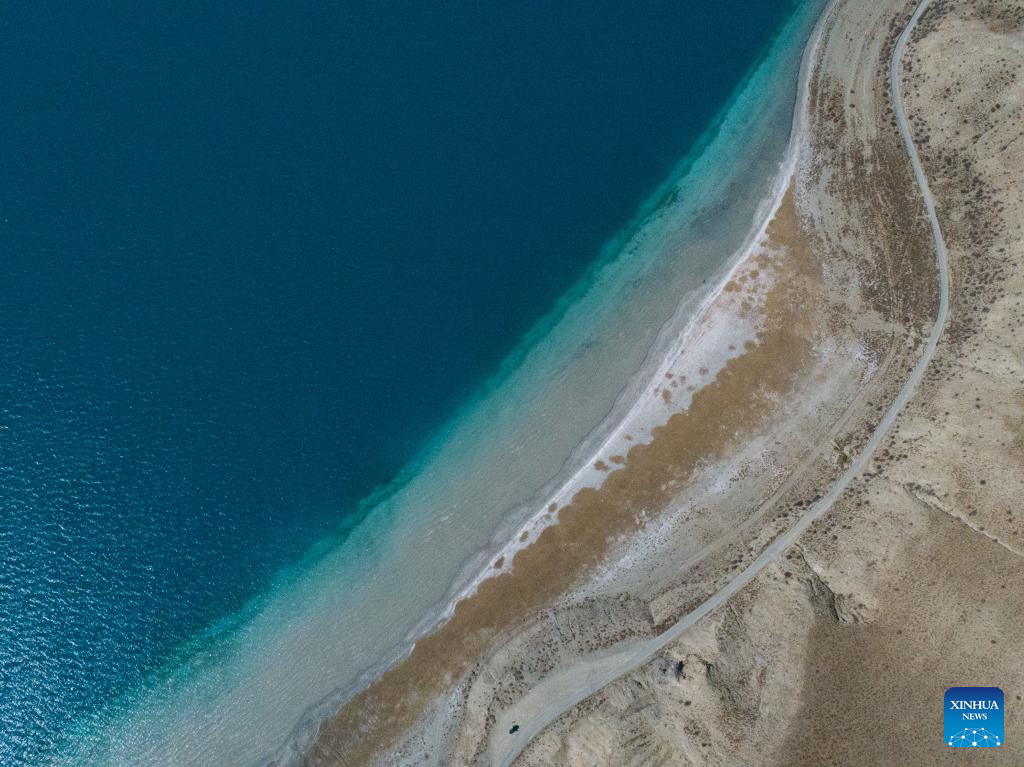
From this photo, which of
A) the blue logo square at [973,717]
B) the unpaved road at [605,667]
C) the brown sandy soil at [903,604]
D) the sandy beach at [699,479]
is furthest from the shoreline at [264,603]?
the blue logo square at [973,717]

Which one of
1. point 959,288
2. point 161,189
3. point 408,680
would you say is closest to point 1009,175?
point 959,288

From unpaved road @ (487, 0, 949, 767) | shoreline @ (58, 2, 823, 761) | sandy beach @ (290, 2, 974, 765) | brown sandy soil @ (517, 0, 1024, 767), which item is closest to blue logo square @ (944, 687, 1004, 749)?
brown sandy soil @ (517, 0, 1024, 767)

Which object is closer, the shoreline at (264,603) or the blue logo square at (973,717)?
the blue logo square at (973,717)

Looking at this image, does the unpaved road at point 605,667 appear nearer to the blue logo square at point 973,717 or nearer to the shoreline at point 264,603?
the blue logo square at point 973,717

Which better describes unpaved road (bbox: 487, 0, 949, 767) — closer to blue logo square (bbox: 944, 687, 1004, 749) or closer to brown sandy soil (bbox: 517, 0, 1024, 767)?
brown sandy soil (bbox: 517, 0, 1024, 767)

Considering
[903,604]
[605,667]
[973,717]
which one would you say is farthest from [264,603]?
[973,717]

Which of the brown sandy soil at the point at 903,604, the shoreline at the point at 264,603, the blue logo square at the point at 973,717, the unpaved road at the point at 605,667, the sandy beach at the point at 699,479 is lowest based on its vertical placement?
the blue logo square at the point at 973,717
